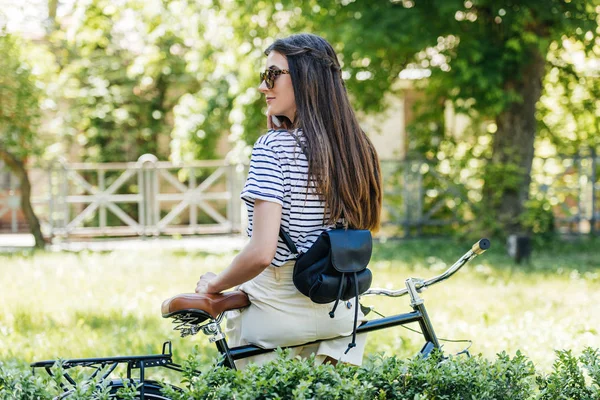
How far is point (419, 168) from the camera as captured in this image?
57.3 feet

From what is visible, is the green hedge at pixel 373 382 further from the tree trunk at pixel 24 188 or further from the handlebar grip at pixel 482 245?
the tree trunk at pixel 24 188

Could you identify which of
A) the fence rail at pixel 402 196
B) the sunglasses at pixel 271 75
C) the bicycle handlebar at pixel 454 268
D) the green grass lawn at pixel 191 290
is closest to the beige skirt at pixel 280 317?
the bicycle handlebar at pixel 454 268

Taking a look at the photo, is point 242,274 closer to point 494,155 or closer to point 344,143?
point 344,143

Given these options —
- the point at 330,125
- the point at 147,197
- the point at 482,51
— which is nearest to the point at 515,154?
the point at 482,51

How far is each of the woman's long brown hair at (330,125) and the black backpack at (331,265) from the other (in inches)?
4.7

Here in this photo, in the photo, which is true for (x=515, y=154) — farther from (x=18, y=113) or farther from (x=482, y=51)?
(x=18, y=113)

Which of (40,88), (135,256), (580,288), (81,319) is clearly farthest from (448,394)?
(40,88)

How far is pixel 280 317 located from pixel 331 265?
336mm

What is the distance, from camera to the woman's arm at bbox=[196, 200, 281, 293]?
300cm

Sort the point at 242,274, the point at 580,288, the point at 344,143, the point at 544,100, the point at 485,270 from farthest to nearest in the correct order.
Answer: the point at 544,100 < the point at 485,270 < the point at 580,288 < the point at 344,143 < the point at 242,274

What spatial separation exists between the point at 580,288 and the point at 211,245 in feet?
26.8

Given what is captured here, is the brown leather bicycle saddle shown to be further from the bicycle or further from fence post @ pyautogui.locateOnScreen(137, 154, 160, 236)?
fence post @ pyautogui.locateOnScreen(137, 154, 160, 236)

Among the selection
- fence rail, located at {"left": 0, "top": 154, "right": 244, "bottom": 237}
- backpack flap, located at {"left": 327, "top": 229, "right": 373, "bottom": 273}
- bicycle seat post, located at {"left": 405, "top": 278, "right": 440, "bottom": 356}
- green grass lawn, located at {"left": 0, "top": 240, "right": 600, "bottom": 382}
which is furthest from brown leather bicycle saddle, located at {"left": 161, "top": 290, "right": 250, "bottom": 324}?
fence rail, located at {"left": 0, "top": 154, "right": 244, "bottom": 237}

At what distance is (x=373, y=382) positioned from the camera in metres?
3.25
